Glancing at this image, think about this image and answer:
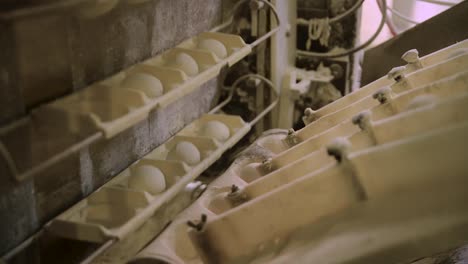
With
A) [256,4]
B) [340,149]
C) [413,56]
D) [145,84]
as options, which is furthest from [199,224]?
[256,4]

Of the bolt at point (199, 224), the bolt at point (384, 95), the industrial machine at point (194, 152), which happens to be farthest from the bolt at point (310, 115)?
the bolt at point (199, 224)

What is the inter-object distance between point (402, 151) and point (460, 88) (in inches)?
10.9

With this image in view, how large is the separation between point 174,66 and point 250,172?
41 centimetres

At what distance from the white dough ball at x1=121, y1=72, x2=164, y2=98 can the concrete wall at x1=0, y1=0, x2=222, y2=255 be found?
104mm

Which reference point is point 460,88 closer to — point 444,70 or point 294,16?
point 444,70

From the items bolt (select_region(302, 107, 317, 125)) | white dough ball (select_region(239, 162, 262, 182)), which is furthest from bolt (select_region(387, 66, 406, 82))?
white dough ball (select_region(239, 162, 262, 182))

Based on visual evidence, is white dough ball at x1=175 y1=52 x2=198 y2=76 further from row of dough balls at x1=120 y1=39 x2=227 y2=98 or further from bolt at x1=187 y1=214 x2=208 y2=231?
bolt at x1=187 y1=214 x2=208 y2=231

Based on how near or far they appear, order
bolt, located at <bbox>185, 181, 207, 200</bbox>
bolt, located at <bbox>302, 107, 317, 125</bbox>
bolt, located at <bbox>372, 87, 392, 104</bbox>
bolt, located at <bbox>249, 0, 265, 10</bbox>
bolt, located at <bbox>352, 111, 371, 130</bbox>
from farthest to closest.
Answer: bolt, located at <bbox>249, 0, 265, 10</bbox>
bolt, located at <bbox>185, 181, 207, 200</bbox>
bolt, located at <bbox>302, 107, 317, 125</bbox>
bolt, located at <bbox>372, 87, 392, 104</bbox>
bolt, located at <bbox>352, 111, 371, 130</bbox>

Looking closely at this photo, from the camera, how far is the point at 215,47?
2.09 metres

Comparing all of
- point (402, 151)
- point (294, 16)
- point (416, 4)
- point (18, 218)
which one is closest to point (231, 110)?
point (294, 16)

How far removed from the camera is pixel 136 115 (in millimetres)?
1526

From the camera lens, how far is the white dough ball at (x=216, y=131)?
6.95ft

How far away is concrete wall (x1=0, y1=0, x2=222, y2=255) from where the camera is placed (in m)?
1.43

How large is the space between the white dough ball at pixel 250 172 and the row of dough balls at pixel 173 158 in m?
0.15
